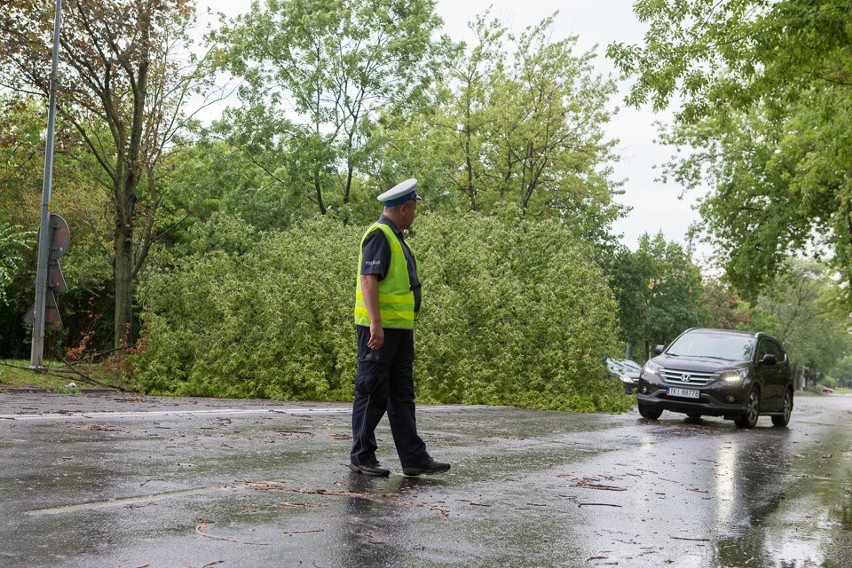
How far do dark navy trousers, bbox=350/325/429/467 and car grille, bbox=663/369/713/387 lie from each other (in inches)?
431

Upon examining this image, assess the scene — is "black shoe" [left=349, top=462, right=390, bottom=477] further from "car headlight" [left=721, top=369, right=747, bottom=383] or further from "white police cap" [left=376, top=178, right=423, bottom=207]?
"car headlight" [left=721, top=369, right=747, bottom=383]

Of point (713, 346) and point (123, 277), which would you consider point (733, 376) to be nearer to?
point (713, 346)

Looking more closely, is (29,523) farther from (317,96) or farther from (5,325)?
(317,96)

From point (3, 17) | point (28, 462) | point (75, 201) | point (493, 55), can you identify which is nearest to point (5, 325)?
point (75, 201)

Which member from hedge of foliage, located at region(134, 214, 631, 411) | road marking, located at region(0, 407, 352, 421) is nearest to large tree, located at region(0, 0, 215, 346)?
hedge of foliage, located at region(134, 214, 631, 411)

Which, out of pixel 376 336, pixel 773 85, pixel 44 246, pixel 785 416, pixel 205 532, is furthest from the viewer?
pixel 785 416

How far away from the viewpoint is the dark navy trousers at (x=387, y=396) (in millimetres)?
7176

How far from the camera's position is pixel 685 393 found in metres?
17.3

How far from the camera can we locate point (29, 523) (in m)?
4.94

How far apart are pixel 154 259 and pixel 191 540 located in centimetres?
2414

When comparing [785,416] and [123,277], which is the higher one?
[123,277]

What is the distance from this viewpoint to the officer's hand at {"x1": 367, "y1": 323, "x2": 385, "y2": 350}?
7.04 meters

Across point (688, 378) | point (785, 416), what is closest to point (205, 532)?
point (688, 378)

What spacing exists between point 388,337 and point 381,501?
1.38 metres
